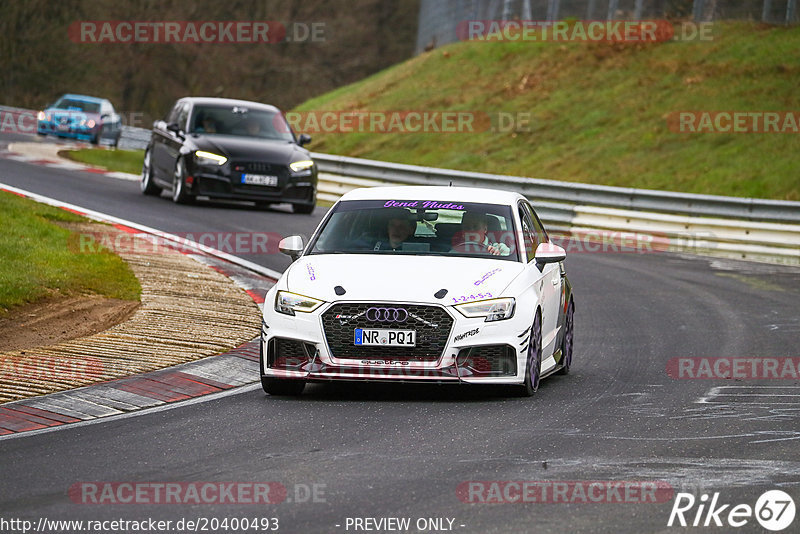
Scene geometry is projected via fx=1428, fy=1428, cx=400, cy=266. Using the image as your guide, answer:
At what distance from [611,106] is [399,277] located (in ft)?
80.0

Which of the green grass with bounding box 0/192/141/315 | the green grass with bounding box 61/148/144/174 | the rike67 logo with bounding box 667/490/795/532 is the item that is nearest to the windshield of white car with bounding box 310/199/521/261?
the green grass with bounding box 0/192/141/315

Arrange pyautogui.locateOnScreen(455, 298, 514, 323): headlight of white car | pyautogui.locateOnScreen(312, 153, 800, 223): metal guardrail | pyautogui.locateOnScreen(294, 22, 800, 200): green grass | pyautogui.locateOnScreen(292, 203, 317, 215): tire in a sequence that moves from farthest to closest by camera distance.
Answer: pyautogui.locateOnScreen(294, 22, 800, 200): green grass, pyautogui.locateOnScreen(292, 203, 317, 215): tire, pyautogui.locateOnScreen(312, 153, 800, 223): metal guardrail, pyautogui.locateOnScreen(455, 298, 514, 323): headlight of white car

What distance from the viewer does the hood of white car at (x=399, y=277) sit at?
942 centimetres

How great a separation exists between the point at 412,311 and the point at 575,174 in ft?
67.7

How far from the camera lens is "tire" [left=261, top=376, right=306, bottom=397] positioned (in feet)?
31.8

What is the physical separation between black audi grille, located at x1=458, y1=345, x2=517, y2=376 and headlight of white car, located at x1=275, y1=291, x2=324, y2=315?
104 cm

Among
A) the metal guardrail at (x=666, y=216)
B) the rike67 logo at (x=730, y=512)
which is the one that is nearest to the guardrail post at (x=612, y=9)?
the metal guardrail at (x=666, y=216)

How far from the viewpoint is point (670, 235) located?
23.3m

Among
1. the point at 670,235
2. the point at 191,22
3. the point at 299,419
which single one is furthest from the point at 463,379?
the point at 191,22

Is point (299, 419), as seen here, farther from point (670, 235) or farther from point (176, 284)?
point (670, 235)

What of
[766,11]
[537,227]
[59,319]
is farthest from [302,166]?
[766,11]
